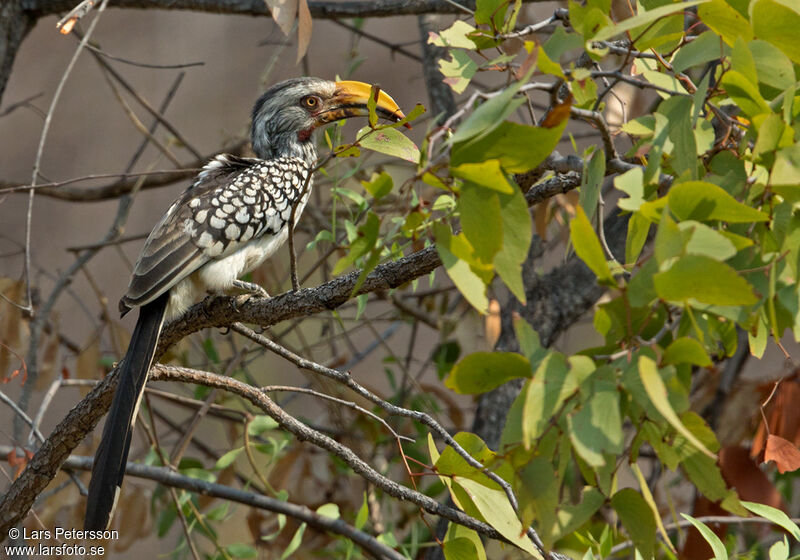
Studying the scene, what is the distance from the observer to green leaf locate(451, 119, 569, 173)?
94 centimetres

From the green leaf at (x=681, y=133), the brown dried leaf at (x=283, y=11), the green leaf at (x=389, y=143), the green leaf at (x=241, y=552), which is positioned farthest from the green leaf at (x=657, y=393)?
the green leaf at (x=241, y=552)

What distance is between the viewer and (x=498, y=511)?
1382mm

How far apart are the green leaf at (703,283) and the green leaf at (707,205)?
0.10 meters

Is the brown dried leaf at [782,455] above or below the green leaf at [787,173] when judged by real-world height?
below

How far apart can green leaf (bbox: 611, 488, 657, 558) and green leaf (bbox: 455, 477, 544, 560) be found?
334 millimetres

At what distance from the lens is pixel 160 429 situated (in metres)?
5.87

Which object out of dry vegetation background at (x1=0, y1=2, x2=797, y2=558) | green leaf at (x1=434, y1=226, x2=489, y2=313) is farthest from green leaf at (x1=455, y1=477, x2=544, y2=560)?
dry vegetation background at (x1=0, y1=2, x2=797, y2=558)

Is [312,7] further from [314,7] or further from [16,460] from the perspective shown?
[16,460]

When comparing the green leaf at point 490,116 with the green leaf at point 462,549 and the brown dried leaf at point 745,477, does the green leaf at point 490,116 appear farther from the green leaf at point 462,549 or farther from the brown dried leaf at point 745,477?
the brown dried leaf at point 745,477

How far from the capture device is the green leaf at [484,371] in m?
0.94

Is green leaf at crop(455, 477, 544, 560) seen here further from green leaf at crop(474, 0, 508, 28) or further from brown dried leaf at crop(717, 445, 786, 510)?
brown dried leaf at crop(717, 445, 786, 510)

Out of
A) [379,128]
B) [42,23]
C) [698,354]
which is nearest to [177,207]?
[379,128]

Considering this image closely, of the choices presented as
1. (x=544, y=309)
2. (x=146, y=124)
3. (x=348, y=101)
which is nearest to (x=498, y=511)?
Answer: (x=544, y=309)

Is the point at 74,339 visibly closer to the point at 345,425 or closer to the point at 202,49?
the point at 202,49
